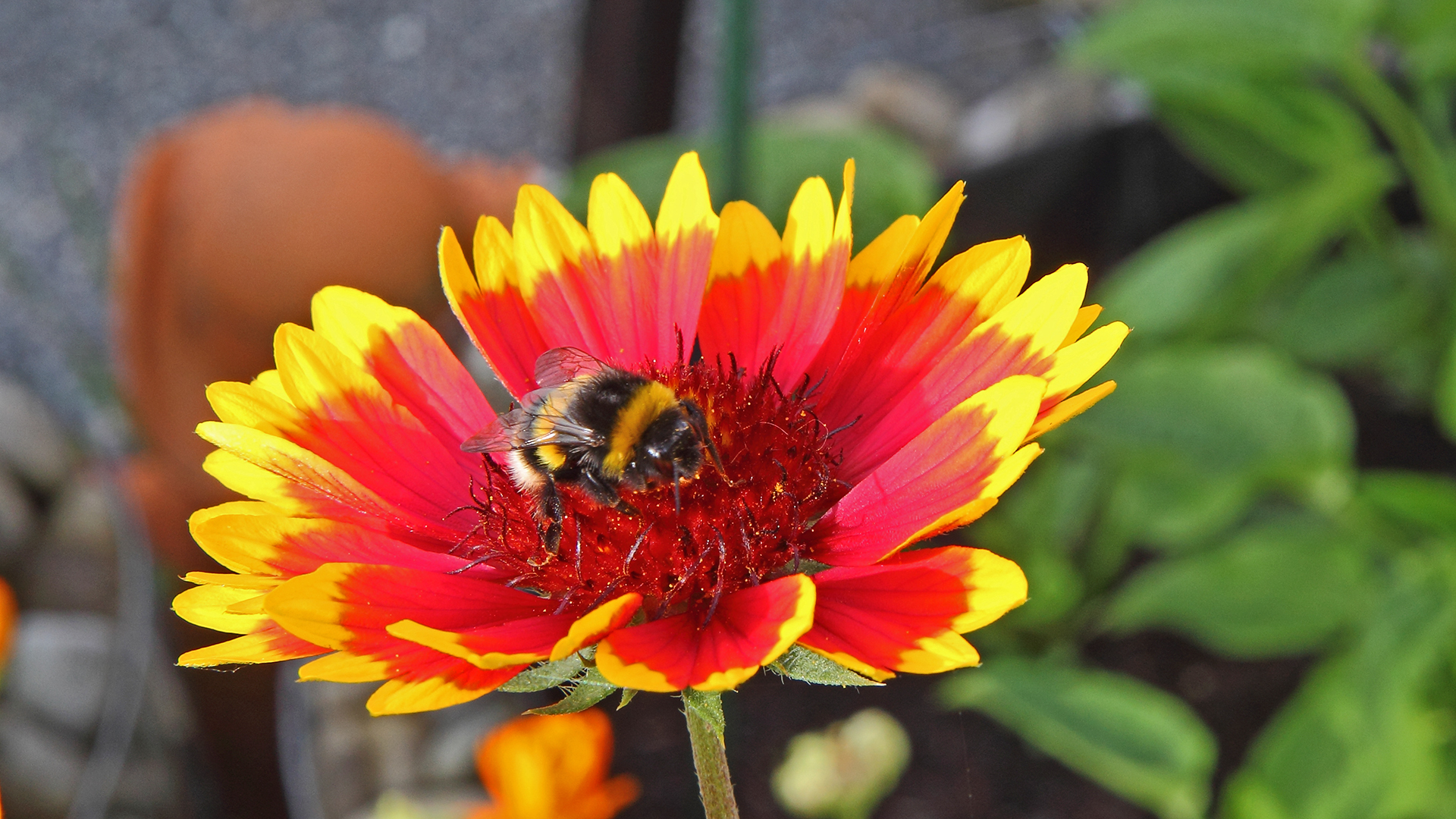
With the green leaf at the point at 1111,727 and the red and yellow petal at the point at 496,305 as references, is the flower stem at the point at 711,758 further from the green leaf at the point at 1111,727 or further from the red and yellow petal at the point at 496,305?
the green leaf at the point at 1111,727

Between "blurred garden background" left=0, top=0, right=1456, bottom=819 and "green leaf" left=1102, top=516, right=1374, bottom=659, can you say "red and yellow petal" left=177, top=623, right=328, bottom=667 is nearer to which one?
"blurred garden background" left=0, top=0, right=1456, bottom=819

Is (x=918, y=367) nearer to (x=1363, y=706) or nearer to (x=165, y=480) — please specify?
(x=1363, y=706)

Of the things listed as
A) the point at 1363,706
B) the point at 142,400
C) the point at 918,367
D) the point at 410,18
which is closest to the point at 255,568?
the point at 918,367

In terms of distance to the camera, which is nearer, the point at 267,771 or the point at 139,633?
the point at 139,633

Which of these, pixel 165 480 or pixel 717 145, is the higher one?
pixel 717 145

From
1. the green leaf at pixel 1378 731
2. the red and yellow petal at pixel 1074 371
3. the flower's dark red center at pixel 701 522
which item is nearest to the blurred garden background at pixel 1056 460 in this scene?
the green leaf at pixel 1378 731

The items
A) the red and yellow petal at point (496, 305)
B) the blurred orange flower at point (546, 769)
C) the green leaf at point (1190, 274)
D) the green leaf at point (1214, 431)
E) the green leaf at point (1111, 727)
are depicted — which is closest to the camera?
the red and yellow petal at point (496, 305)

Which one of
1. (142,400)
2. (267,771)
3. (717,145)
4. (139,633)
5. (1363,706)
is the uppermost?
(717,145)
